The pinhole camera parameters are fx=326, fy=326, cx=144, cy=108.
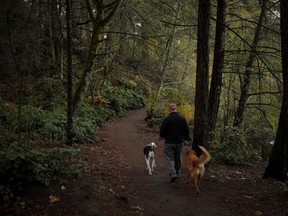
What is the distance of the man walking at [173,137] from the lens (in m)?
9.18

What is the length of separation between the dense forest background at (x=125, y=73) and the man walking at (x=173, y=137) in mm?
1250

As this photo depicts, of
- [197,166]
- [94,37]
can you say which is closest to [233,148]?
[197,166]

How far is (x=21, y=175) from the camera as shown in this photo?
6.14m

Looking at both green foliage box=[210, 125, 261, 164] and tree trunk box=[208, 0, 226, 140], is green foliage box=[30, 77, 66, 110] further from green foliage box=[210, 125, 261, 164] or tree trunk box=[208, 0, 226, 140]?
tree trunk box=[208, 0, 226, 140]

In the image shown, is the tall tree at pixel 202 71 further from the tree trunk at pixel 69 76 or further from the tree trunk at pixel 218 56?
the tree trunk at pixel 69 76

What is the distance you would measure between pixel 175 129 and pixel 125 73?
1634 centimetres

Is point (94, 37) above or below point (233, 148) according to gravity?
above

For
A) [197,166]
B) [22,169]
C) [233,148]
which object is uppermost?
[22,169]

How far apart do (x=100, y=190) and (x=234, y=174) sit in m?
5.78

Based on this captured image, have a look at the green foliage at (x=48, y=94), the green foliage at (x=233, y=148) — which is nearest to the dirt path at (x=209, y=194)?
the green foliage at (x=233, y=148)

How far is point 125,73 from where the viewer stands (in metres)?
25.0

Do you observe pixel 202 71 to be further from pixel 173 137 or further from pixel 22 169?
pixel 22 169

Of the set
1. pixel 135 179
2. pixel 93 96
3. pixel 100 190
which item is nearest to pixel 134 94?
pixel 93 96

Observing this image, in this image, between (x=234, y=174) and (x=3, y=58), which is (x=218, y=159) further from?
(x=3, y=58)
